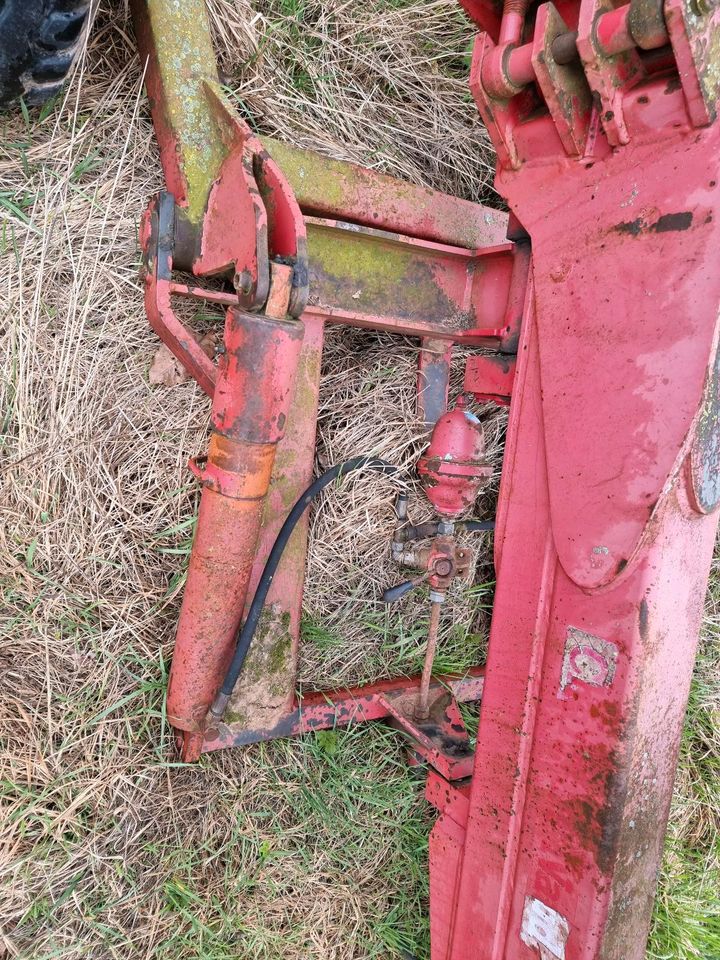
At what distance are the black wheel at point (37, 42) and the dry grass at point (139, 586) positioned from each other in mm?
199

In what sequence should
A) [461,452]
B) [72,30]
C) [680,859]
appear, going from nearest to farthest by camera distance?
[72,30], [461,452], [680,859]

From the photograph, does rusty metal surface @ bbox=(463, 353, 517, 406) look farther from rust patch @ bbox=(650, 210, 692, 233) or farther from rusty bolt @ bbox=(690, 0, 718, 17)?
rusty bolt @ bbox=(690, 0, 718, 17)

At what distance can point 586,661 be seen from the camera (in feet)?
3.90

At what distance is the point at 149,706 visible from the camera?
67.5 inches

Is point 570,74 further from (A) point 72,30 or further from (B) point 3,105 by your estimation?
(B) point 3,105

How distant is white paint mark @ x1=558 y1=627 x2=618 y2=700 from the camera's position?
115 centimetres

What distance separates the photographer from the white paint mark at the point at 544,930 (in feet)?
3.88

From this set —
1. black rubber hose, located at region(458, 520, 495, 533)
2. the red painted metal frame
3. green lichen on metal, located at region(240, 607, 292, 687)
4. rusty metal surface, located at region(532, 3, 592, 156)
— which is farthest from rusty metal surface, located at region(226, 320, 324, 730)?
rusty metal surface, located at region(532, 3, 592, 156)

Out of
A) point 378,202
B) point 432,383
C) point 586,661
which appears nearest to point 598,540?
point 586,661

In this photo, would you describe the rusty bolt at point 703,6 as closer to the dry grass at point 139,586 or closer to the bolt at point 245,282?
the bolt at point 245,282

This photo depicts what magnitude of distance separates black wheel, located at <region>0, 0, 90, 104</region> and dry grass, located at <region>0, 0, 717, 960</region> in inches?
7.8

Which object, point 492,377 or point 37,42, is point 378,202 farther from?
point 37,42

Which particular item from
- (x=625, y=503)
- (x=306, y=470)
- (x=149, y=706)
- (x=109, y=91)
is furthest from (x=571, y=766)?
(x=109, y=91)

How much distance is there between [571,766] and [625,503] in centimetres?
52
